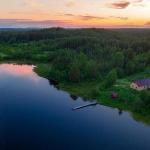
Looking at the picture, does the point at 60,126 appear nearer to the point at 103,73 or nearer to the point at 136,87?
the point at 136,87

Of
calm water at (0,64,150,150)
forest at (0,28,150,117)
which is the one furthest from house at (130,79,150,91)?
calm water at (0,64,150,150)

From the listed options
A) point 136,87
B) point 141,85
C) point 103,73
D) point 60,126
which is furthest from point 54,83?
point 60,126

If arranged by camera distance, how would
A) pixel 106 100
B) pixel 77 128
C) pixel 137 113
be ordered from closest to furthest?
1. pixel 77 128
2. pixel 137 113
3. pixel 106 100

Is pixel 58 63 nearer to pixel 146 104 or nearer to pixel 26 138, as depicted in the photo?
Result: pixel 146 104

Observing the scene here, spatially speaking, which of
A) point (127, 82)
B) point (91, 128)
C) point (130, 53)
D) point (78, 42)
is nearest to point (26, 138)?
point (91, 128)

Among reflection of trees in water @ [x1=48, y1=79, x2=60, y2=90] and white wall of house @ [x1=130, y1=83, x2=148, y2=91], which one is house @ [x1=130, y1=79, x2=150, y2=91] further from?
reflection of trees in water @ [x1=48, y1=79, x2=60, y2=90]

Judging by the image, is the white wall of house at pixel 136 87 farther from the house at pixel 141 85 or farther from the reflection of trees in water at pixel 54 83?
the reflection of trees in water at pixel 54 83

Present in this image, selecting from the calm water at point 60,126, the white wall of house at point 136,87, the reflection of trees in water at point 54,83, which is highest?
the white wall of house at point 136,87

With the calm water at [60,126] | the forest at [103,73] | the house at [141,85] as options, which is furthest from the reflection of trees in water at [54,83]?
the house at [141,85]
